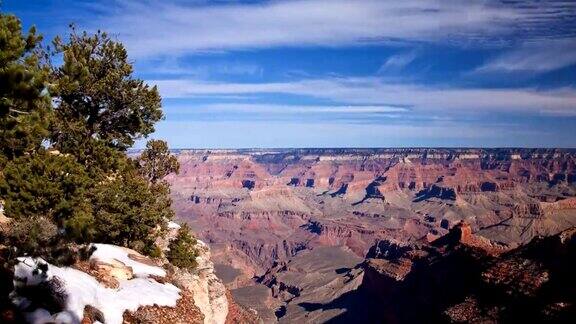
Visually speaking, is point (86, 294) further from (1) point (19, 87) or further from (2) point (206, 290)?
(2) point (206, 290)

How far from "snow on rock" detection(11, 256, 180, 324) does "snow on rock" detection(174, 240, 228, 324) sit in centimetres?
621

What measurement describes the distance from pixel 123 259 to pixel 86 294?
6839mm

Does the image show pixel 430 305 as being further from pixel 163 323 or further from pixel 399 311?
pixel 163 323

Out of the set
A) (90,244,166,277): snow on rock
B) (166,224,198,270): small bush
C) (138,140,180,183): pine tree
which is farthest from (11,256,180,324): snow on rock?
(138,140,180,183): pine tree

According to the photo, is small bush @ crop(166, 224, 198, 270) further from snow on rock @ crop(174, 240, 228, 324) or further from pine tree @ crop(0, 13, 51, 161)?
pine tree @ crop(0, 13, 51, 161)

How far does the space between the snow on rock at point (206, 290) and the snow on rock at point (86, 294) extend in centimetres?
621

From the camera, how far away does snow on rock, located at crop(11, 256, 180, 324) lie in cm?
1571

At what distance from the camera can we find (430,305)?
85688 millimetres

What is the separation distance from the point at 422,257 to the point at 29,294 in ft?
318

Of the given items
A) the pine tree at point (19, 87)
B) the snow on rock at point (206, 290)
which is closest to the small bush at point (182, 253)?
the snow on rock at point (206, 290)

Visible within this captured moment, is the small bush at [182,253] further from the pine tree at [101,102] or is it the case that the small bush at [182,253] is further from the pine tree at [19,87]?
the pine tree at [19,87]

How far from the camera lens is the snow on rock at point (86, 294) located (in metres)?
15.7

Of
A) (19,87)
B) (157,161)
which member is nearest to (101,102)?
(157,161)

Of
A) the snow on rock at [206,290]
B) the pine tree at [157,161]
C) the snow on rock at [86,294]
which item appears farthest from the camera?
the pine tree at [157,161]
